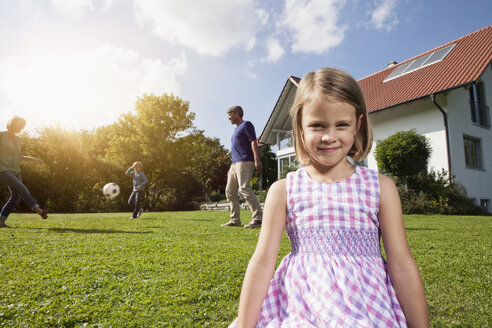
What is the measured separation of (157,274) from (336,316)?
2.09 metres

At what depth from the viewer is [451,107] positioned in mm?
14461

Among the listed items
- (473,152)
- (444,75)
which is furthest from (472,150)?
(444,75)

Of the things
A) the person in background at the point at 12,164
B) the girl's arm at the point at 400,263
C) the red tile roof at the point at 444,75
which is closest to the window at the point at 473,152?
the red tile roof at the point at 444,75

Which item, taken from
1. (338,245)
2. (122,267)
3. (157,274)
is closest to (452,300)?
(338,245)

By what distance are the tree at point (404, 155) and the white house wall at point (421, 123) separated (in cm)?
151

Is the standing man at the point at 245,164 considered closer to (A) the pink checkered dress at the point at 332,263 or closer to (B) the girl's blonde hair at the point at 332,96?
(B) the girl's blonde hair at the point at 332,96

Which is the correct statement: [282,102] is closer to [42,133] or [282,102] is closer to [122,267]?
[42,133]

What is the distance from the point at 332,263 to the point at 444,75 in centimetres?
1666

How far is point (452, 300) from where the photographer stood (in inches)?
89.4

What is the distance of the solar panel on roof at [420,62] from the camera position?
1707 cm

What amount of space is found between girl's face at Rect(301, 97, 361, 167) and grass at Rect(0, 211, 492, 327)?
1.22 m

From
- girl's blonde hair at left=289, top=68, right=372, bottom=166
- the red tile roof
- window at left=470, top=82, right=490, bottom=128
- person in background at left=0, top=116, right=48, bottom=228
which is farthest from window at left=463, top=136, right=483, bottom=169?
person in background at left=0, top=116, right=48, bottom=228

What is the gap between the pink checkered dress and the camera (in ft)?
3.59

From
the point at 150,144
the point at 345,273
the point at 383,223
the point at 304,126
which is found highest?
the point at 150,144
